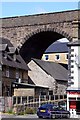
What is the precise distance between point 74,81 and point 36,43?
25.0m

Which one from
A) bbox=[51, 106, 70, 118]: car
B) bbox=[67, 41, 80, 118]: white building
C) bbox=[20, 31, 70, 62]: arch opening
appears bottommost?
bbox=[51, 106, 70, 118]: car

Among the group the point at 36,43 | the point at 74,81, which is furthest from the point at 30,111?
the point at 36,43

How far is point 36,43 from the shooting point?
66.5 m

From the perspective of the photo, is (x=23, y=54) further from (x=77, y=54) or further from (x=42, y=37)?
(x=77, y=54)

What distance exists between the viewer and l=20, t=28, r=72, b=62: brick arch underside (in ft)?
203

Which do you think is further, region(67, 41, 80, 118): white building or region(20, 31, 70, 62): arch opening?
region(20, 31, 70, 62): arch opening

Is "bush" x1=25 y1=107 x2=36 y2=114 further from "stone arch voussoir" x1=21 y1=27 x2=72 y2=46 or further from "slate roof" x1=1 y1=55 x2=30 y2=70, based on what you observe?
"stone arch voussoir" x1=21 y1=27 x2=72 y2=46

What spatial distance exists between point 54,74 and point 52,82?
8.22 ft

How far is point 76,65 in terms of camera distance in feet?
140

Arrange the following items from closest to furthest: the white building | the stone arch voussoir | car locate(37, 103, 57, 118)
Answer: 1. car locate(37, 103, 57, 118)
2. the white building
3. the stone arch voussoir

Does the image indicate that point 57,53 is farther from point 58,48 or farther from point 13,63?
point 13,63

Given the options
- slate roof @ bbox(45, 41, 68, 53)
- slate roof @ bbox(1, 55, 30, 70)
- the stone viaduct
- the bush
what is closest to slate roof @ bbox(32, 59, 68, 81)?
the stone viaduct

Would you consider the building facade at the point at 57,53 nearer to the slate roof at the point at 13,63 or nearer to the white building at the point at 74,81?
the slate roof at the point at 13,63

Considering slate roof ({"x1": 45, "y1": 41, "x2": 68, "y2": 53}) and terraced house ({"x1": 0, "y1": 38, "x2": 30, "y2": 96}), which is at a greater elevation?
slate roof ({"x1": 45, "y1": 41, "x2": 68, "y2": 53})
